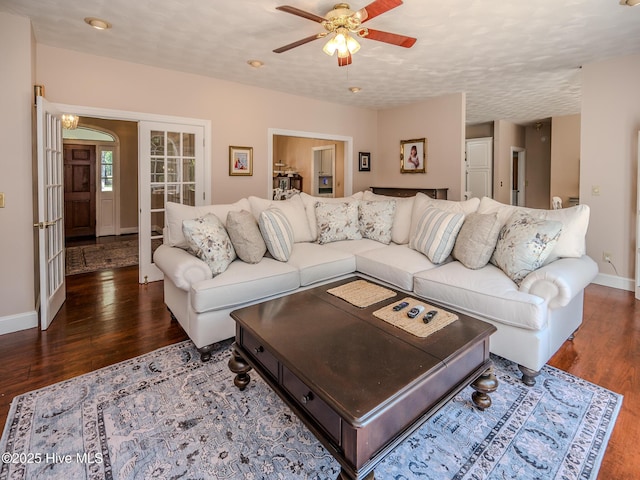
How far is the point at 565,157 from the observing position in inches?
268

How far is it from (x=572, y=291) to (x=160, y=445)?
242 centimetres

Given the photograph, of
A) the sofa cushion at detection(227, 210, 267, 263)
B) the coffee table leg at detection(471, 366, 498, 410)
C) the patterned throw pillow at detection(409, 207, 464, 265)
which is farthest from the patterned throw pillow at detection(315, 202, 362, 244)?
the coffee table leg at detection(471, 366, 498, 410)

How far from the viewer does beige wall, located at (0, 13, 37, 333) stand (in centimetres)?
275

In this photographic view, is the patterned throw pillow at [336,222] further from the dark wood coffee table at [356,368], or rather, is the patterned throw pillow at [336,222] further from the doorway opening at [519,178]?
the doorway opening at [519,178]

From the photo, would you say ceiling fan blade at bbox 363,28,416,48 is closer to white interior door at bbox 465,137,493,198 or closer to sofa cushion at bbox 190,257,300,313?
sofa cushion at bbox 190,257,300,313

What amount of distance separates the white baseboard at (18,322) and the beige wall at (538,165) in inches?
364

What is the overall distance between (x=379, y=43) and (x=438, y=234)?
1942mm

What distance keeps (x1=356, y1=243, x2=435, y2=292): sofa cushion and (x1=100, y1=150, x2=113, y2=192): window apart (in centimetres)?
704

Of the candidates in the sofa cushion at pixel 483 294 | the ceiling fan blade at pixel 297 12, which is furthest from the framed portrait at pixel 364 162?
the ceiling fan blade at pixel 297 12

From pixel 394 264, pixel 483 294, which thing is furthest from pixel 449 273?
pixel 394 264

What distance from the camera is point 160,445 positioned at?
1.61 metres

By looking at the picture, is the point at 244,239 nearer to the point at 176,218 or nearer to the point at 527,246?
the point at 176,218

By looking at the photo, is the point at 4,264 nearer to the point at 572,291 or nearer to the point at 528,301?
the point at 528,301

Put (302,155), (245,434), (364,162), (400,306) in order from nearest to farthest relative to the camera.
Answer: (245,434) → (400,306) → (364,162) → (302,155)
